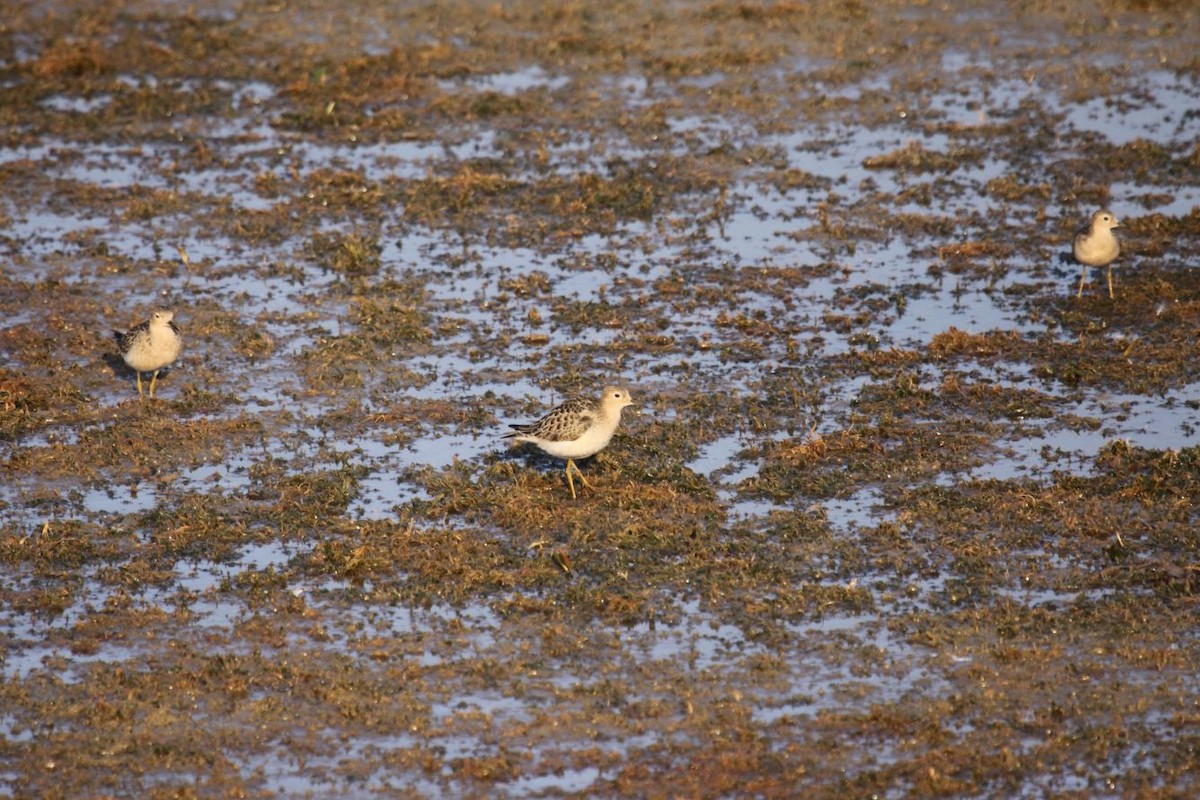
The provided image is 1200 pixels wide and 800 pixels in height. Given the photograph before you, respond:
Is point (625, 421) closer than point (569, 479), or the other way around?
point (569, 479)

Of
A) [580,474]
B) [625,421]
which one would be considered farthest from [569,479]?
[625,421]

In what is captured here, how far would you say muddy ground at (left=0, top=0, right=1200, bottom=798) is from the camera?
10344 millimetres

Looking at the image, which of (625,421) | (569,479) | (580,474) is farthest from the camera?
(625,421)

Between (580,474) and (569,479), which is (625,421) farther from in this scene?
(569,479)

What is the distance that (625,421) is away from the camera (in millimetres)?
15031

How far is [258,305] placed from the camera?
18094mm

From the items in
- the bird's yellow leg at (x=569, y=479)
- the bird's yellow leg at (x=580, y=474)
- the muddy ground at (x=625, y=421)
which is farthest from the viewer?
the bird's yellow leg at (x=580, y=474)

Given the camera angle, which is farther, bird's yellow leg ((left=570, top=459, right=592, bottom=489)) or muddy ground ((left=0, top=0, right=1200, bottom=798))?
bird's yellow leg ((left=570, top=459, right=592, bottom=489))

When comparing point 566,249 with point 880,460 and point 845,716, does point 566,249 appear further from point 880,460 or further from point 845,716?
point 845,716

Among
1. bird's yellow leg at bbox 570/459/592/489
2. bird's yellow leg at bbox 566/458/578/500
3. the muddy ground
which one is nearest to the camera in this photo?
the muddy ground

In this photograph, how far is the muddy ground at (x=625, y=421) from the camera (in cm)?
1034

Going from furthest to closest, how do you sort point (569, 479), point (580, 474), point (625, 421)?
point (625, 421), point (580, 474), point (569, 479)

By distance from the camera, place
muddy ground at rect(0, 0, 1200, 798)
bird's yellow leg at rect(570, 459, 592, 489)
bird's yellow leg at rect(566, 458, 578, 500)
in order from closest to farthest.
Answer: muddy ground at rect(0, 0, 1200, 798)
bird's yellow leg at rect(566, 458, 578, 500)
bird's yellow leg at rect(570, 459, 592, 489)

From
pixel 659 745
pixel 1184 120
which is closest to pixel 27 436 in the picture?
pixel 659 745
